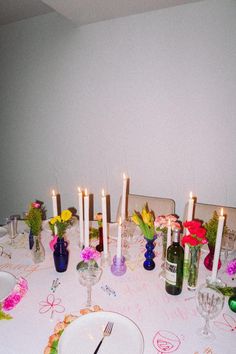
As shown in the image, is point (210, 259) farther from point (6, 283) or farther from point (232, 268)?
point (6, 283)

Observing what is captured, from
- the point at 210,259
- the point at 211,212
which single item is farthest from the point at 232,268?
the point at 211,212

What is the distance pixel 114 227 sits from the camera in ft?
5.34

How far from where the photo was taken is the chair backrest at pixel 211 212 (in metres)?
1.65

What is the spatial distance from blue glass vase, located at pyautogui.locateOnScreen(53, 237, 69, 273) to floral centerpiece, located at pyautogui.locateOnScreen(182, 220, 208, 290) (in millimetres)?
550

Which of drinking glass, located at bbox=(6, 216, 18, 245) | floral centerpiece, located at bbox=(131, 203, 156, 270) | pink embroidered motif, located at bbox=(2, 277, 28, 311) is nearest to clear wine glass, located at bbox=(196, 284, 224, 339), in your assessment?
floral centerpiece, located at bbox=(131, 203, 156, 270)

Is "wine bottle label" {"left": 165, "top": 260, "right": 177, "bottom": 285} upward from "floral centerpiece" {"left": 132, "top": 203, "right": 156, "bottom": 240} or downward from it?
downward

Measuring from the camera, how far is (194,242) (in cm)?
101

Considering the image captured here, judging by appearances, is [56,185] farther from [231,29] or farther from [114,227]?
[231,29]

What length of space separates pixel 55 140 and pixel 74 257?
1785mm

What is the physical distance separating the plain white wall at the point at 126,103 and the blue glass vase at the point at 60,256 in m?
1.40

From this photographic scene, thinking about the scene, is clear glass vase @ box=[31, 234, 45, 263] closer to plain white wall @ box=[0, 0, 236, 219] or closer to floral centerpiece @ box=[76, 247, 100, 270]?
floral centerpiece @ box=[76, 247, 100, 270]

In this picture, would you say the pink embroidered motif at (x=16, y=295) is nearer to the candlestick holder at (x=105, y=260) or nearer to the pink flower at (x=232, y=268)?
the candlestick holder at (x=105, y=260)

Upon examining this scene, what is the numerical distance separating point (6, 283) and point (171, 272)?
0.71 meters

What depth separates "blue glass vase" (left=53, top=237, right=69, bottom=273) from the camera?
1167 mm
